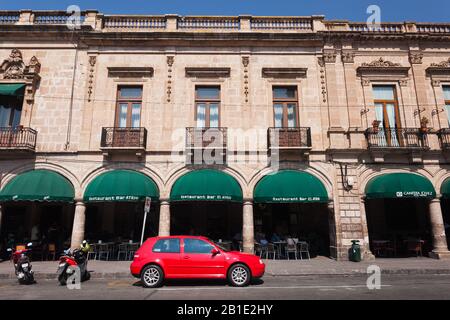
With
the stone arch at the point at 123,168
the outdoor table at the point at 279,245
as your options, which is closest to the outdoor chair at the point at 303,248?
the outdoor table at the point at 279,245

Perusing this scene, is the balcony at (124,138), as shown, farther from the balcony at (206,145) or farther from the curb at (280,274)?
the curb at (280,274)

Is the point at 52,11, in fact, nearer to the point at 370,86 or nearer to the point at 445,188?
the point at 370,86

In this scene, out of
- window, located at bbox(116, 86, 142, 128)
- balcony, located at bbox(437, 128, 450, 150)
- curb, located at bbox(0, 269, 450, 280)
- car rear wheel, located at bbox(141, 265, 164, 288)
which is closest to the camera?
car rear wheel, located at bbox(141, 265, 164, 288)

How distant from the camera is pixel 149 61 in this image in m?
15.5

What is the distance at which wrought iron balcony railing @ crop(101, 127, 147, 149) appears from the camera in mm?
14062

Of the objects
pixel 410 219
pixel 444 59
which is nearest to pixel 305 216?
pixel 410 219

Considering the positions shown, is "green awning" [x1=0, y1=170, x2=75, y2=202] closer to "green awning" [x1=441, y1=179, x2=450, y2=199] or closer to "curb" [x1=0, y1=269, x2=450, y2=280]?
"curb" [x1=0, y1=269, x2=450, y2=280]

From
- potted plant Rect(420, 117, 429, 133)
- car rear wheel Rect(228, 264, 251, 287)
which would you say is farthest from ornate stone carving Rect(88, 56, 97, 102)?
potted plant Rect(420, 117, 429, 133)

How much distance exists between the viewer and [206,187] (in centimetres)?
1288

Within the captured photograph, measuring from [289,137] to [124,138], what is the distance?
8.04 m

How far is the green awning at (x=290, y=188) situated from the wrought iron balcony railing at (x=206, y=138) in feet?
9.20

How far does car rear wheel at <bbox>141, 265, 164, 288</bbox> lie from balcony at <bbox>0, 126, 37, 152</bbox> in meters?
9.38

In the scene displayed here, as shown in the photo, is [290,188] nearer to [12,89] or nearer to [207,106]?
[207,106]

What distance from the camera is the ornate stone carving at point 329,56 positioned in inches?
608
